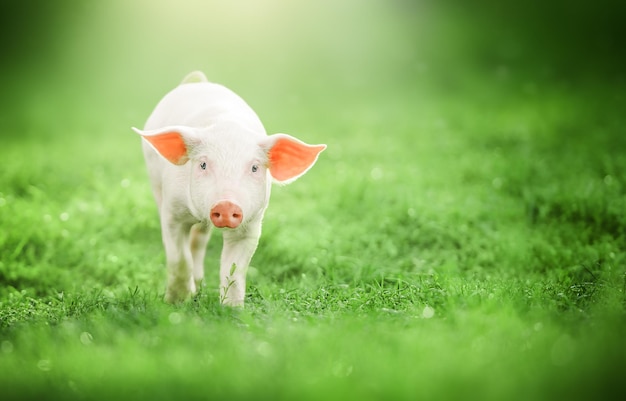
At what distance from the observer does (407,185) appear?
7.70 meters

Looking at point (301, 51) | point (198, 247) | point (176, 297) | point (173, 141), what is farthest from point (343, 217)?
point (301, 51)

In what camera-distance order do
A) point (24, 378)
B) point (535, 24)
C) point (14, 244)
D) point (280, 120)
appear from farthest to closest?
1. point (535, 24)
2. point (280, 120)
3. point (14, 244)
4. point (24, 378)

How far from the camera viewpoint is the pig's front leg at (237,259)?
4.41m

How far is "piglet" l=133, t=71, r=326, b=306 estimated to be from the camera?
3.96 m

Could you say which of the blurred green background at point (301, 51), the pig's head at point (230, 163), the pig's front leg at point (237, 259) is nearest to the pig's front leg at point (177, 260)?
the pig's front leg at point (237, 259)

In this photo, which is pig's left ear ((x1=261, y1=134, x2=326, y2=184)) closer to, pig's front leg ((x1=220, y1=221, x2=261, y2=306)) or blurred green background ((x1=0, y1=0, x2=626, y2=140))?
pig's front leg ((x1=220, y1=221, x2=261, y2=306))

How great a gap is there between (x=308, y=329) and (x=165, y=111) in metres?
2.17

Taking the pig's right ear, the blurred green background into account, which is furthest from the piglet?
the blurred green background

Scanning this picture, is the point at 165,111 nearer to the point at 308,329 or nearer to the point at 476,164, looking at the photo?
the point at 308,329

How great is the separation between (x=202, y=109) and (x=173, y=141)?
539 millimetres

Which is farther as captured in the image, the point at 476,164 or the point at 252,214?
the point at 476,164

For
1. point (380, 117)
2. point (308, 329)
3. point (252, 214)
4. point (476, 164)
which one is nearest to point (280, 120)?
point (380, 117)

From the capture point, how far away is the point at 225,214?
3754 mm

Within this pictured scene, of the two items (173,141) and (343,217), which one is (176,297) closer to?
(173,141)
